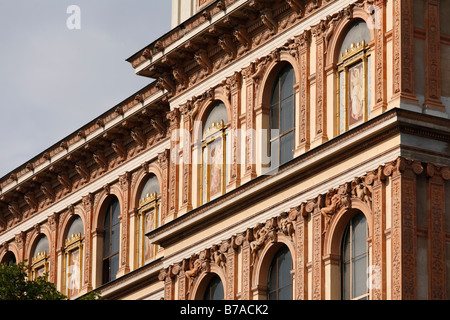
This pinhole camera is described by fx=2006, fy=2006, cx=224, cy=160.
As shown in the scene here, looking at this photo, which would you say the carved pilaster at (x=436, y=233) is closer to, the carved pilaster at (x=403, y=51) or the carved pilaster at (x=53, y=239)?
the carved pilaster at (x=403, y=51)

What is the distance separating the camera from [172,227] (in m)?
56.1

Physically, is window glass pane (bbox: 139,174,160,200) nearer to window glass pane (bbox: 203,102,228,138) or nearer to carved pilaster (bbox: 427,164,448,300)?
window glass pane (bbox: 203,102,228,138)

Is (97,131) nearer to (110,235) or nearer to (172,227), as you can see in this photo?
(110,235)

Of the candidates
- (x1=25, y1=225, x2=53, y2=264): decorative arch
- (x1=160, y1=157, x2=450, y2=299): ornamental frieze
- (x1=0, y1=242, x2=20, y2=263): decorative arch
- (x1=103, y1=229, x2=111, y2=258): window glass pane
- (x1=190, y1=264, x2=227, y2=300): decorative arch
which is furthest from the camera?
(x1=0, y1=242, x2=20, y2=263): decorative arch

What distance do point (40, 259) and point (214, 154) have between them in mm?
13308

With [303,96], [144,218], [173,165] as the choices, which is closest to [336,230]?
[303,96]

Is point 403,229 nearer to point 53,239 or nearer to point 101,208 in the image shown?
point 101,208

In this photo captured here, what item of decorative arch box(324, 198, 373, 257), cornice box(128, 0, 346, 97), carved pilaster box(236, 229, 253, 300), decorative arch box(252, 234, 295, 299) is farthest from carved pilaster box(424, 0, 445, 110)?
carved pilaster box(236, 229, 253, 300)

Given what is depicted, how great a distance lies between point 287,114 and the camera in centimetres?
5334

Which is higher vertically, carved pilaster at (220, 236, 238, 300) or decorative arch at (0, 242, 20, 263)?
decorative arch at (0, 242, 20, 263)

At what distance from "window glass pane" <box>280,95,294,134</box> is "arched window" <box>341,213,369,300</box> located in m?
4.32

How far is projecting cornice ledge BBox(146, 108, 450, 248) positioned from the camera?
4844 centimetres

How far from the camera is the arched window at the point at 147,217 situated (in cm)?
6144

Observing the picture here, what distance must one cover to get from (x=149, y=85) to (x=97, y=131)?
335cm
